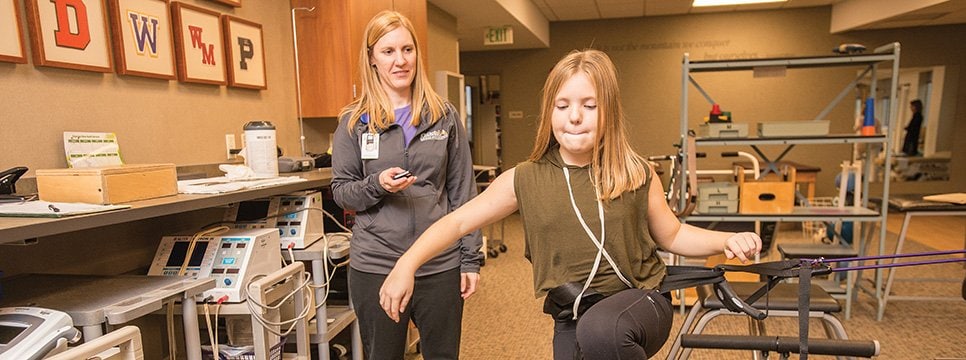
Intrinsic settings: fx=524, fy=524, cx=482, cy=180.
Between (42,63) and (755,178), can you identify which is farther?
(755,178)

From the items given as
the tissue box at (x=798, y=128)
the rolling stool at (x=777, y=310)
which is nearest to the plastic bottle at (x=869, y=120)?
the tissue box at (x=798, y=128)

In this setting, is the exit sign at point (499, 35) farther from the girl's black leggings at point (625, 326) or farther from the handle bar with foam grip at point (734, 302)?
the girl's black leggings at point (625, 326)

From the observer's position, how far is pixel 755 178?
3316 mm

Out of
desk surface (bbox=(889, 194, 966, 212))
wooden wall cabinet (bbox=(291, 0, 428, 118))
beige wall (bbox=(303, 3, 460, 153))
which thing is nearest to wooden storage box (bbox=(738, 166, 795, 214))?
desk surface (bbox=(889, 194, 966, 212))

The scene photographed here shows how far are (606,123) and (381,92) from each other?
2.41 ft

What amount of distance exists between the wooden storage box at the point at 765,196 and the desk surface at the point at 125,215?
2.68m

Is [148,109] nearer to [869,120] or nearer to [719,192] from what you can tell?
[719,192]

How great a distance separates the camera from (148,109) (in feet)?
6.63

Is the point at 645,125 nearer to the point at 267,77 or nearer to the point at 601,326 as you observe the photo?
the point at 267,77

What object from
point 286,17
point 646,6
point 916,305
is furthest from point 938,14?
point 286,17

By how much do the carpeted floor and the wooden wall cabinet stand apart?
1460 mm

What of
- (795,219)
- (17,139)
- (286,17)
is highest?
(286,17)

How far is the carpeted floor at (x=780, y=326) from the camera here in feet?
8.96

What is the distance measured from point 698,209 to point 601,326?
2.57 metres
